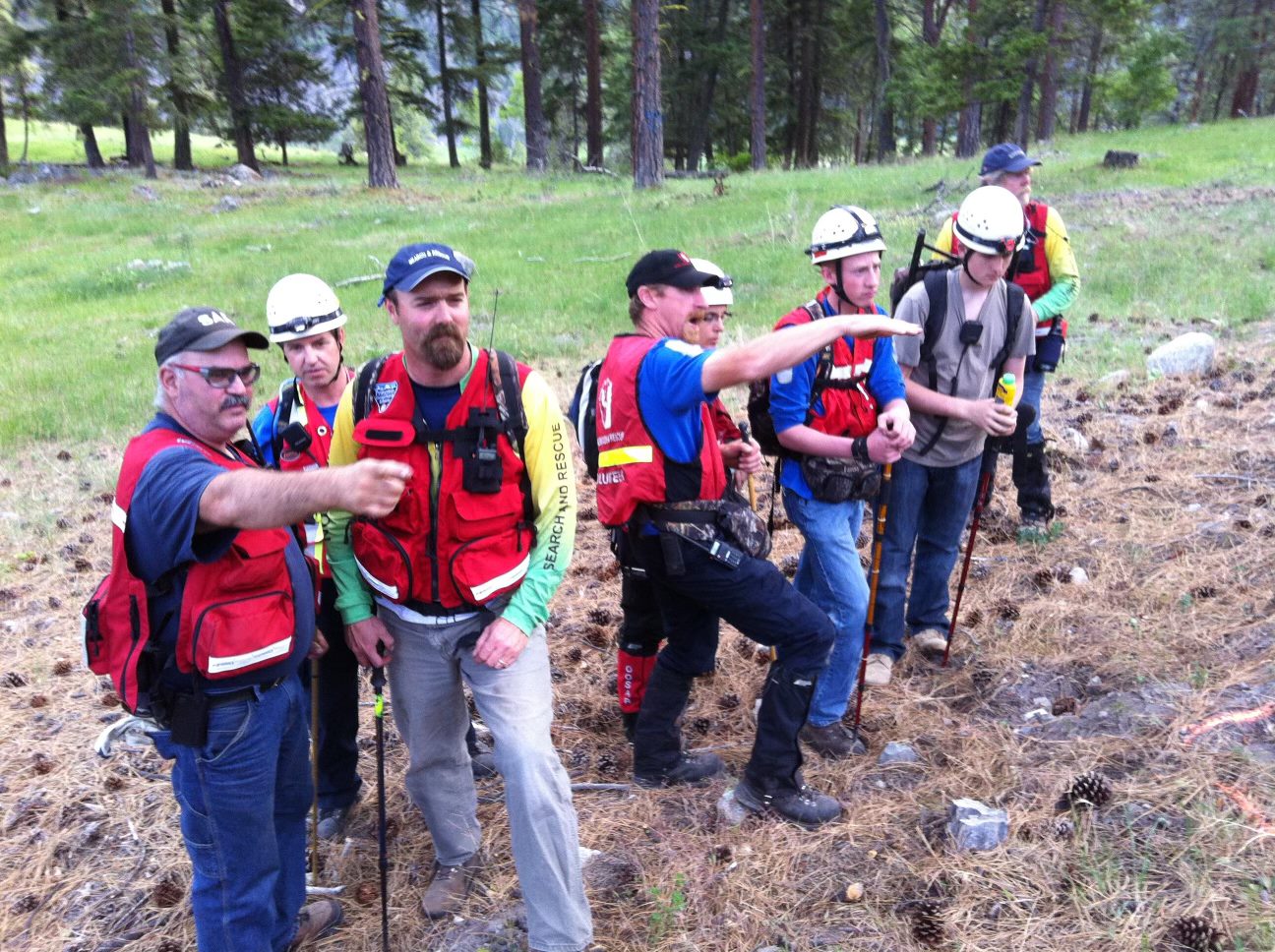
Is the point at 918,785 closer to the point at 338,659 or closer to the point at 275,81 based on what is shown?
the point at 338,659

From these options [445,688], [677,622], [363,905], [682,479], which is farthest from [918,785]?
[363,905]

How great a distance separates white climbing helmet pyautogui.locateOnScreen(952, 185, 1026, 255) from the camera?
438cm

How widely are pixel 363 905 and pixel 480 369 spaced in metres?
2.29

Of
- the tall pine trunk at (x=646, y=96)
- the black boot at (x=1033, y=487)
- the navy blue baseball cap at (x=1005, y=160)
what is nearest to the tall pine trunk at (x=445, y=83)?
the tall pine trunk at (x=646, y=96)

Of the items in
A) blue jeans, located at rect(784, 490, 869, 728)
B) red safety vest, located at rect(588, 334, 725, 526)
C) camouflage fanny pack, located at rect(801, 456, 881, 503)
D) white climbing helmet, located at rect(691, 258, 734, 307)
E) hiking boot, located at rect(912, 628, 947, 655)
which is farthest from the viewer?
hiking boot, located at rect(912, 628, 947, 655)

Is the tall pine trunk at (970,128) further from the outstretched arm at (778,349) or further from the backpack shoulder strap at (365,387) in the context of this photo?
the backpack shoulder strap at (365,387)


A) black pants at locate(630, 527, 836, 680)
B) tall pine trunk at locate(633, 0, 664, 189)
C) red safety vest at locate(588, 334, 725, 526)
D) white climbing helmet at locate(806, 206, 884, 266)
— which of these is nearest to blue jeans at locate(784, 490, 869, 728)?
black pants at locate(630, 527, 836, 680)

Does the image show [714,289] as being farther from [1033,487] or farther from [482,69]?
[482,69]

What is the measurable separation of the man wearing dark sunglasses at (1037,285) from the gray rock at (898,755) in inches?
103

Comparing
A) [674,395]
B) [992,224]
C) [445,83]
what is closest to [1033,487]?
[992,224]

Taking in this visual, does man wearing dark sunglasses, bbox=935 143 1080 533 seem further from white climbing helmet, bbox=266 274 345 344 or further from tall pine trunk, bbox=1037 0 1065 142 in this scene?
tall pine trunk, bbox=1037 0 1065 142

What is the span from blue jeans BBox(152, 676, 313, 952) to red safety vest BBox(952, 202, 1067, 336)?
17.9ft

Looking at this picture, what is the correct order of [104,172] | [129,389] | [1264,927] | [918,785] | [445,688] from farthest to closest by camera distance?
[104,172]
[129,389]
[918,785]
[445,688]
[1264,927]

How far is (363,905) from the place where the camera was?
380 centimetres
